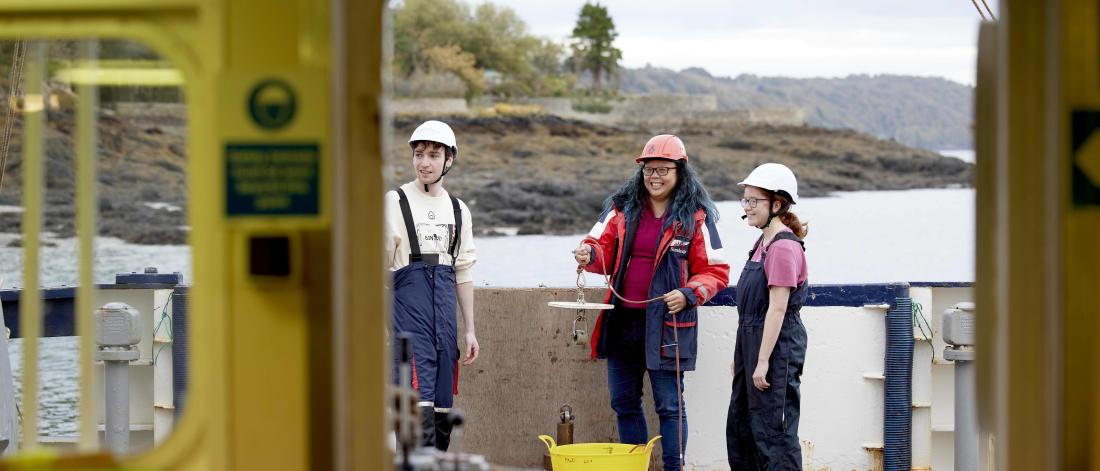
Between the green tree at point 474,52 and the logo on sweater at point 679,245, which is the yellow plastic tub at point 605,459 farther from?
the green tree at point 474,52

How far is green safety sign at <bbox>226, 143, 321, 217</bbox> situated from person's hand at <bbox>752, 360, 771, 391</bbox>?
13.1 feet

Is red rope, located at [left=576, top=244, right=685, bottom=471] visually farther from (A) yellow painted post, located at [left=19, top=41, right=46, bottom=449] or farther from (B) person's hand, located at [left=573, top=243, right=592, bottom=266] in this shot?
(A) yellow painted post, located at [left=19, top=41, right=46, bottom=449]

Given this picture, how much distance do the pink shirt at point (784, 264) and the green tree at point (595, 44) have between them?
3653 centimetres

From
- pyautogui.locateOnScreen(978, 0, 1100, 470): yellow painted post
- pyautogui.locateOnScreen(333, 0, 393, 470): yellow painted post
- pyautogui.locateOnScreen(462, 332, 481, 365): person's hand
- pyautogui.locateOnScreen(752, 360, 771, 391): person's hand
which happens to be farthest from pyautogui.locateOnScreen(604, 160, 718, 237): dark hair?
pyautogui.locateOnScreen(333, 0, 393, 470): yellow painted post

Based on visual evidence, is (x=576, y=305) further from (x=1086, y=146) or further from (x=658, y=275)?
Answer: (x=1086, y=146)

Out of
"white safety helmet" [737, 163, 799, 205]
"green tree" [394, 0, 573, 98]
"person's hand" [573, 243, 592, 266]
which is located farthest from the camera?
"green tree" [394, 0, 573, 98]

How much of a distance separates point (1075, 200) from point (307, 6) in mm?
1719

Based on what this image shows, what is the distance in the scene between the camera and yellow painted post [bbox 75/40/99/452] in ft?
9.87

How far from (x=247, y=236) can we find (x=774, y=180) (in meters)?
4.03

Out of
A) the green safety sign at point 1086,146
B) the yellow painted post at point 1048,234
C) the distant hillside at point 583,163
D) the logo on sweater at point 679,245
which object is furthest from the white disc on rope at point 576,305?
the distant hillside at point 583,163

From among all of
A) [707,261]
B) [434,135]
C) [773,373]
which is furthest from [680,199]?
[434,135]

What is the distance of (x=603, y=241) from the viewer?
279 inches

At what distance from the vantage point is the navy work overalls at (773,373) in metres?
6.50

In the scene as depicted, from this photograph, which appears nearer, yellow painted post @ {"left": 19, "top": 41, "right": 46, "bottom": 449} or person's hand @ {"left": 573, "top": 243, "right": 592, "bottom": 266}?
yellow painted post @ {"left": 19, "top": 41, "right": 46, "bottom": 449}
